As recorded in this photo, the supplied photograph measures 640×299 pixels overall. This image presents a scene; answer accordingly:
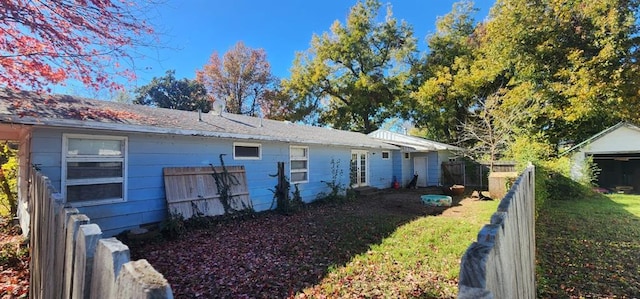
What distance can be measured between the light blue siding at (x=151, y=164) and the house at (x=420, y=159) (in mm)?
8770

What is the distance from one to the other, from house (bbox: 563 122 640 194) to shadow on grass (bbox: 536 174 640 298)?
4.64 metres

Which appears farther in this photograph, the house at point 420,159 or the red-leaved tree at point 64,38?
the house at point 420,159

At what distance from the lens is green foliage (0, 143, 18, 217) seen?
7.76m

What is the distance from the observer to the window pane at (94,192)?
5824 millimetres

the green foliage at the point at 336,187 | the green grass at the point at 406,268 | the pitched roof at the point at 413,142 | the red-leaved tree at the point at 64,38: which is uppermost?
the red-leaved tree at the point at 64,38

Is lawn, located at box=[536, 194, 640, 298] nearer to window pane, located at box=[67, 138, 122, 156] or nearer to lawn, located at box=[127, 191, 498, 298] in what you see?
lawn, located at box=[127, 191, 498, 298]

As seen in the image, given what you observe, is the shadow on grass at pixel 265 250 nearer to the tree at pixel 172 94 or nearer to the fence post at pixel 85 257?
the fence post at pixel 85 257

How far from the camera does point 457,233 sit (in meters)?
6.77

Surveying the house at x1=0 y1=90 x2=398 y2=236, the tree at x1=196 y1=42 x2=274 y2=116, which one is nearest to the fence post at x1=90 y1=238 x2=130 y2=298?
the house at x1=0 y1=90 x2=398 y2=236

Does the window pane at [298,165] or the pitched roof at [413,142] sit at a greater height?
the pitched roof at [413,142]

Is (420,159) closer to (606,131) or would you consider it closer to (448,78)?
(448,78)

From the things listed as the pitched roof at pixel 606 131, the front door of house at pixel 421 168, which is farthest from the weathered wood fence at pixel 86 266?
the pitched roof at pixel 606 131

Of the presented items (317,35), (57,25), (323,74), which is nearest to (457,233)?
(57,25)

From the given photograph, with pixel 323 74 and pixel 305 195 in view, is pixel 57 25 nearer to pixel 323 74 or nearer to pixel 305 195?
pixel 305 195
